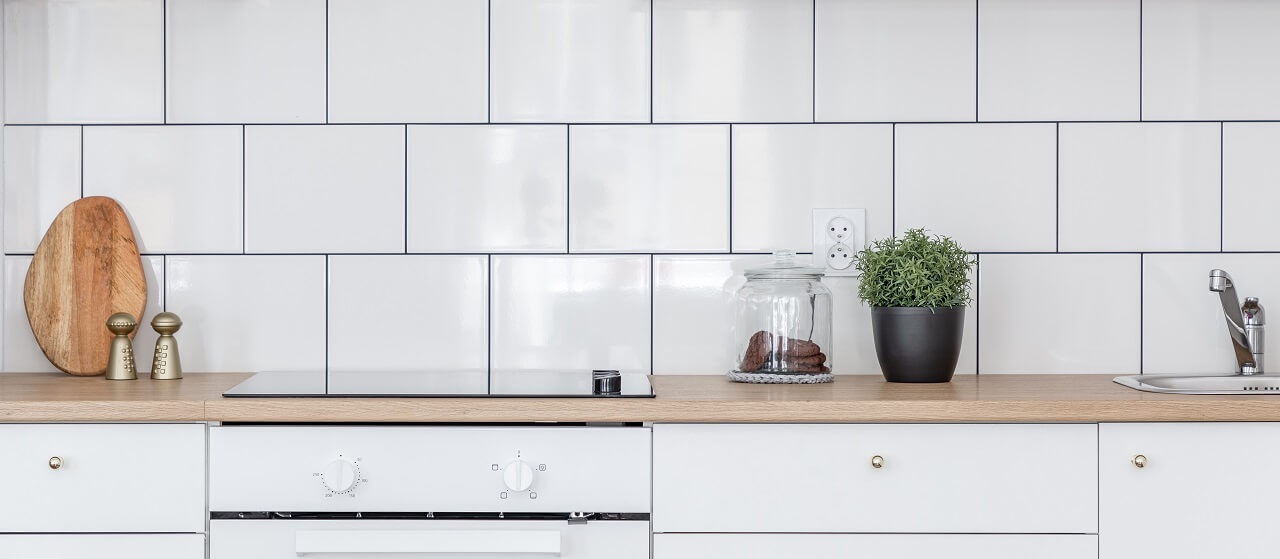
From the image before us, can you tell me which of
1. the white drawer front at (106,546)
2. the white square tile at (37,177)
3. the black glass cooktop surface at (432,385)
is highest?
the white square tile at (37,177)

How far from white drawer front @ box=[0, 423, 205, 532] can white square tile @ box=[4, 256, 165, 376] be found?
0.44 m

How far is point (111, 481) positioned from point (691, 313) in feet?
2.97

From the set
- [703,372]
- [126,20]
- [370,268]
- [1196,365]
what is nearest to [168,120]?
[126,20]

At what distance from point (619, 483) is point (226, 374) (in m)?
0.80

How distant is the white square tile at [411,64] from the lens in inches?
64.3

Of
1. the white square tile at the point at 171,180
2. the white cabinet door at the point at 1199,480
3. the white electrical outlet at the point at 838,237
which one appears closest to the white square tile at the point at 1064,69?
the white electrical outlet at the point at 838,237

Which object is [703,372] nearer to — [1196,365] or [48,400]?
[1196,365]

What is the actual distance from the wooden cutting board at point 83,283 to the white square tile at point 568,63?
680 mm

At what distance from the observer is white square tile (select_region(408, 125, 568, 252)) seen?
1639mm

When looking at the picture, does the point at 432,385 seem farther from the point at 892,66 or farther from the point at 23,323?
the point at 892,66

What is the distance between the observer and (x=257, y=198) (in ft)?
5.35

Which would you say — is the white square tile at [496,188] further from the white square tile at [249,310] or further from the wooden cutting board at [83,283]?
the wooden cutting board at [83,283]

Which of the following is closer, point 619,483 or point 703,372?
point 619,483

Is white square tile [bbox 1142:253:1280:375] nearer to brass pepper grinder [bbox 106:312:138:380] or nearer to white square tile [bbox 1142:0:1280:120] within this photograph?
white square tile [bbox 1142:0:1280:120]
